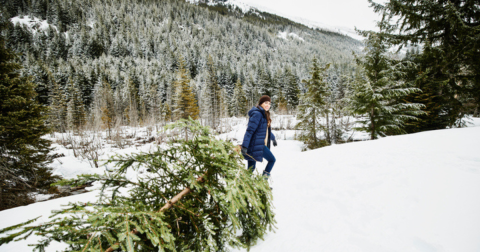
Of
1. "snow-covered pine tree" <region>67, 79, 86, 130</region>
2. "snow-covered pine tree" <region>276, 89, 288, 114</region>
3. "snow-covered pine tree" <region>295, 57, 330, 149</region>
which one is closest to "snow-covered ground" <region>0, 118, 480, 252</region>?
"snow-covered pine tree" <region>295, 57, 330, 149</region>

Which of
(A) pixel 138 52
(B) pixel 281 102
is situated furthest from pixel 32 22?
(B) pixel 281 102

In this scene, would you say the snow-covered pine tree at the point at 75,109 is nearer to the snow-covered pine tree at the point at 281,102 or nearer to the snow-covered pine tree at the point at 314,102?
the snow-covered pine tree at the point at 314,102

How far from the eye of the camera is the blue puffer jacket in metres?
3.07

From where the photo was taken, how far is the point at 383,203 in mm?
2365

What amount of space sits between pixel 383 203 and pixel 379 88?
8.17 metres

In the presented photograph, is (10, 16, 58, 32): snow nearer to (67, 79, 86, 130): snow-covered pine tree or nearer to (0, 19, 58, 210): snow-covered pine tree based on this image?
(67, 79, 86, 130): snow-covered pine tree

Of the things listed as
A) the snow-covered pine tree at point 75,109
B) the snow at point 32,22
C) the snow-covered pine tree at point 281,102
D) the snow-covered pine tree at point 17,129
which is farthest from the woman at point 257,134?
the snow at point 32,22

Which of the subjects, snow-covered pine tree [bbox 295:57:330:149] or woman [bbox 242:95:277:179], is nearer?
woman [bbox 242:95:277:179]

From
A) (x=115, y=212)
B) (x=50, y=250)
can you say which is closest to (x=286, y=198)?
(x=115, y=212)

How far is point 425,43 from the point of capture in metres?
8.39

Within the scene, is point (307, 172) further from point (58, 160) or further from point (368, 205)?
point (58, 160)

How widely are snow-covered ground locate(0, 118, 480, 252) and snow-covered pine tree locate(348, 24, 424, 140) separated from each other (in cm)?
439

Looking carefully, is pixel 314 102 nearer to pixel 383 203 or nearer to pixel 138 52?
pixel 383 203

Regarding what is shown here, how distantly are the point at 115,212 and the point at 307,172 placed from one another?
388cm
